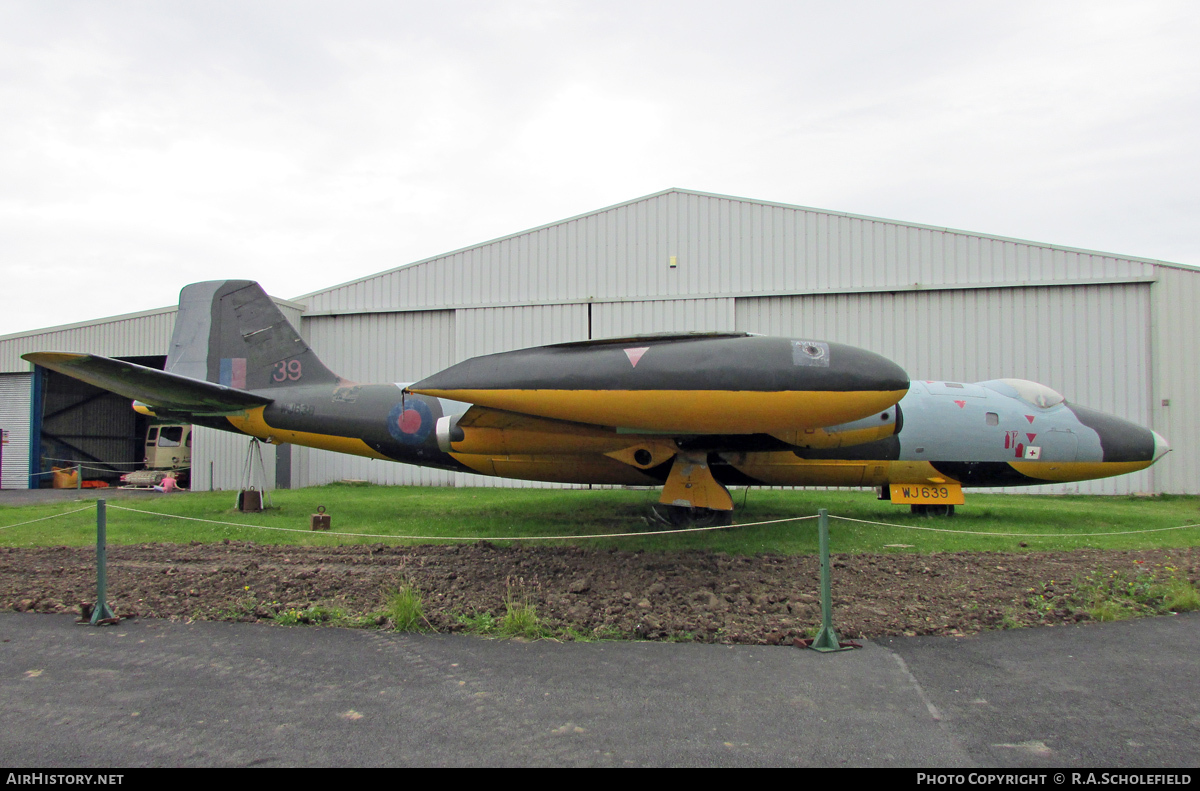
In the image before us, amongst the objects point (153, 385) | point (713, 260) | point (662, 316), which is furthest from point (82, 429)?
point (713, 260)

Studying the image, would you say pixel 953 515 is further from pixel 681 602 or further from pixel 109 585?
pixel 109 585

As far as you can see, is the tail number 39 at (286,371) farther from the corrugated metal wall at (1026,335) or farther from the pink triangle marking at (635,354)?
the corrugated metal wall at (1026,335)

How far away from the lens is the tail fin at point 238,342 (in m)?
11.6

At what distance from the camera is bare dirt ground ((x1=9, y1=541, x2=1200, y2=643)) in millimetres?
5770

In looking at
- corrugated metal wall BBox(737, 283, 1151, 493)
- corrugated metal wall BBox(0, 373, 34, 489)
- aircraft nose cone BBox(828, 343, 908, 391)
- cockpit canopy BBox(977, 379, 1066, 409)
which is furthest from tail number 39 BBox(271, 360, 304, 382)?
corrugated metal wall BBox(0, 373, 34, 489)

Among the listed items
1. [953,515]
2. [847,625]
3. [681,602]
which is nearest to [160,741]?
[681,602]

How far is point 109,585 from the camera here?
22.8 feet

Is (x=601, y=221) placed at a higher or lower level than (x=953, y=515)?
higher

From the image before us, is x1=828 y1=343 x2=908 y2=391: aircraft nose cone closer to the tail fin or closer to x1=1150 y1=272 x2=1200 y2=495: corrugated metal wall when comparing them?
the tail fin

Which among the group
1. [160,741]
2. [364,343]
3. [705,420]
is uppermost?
[364,343]

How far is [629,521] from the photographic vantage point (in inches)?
455

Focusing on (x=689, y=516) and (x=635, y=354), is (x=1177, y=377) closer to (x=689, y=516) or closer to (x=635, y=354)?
(x=689, y=516)

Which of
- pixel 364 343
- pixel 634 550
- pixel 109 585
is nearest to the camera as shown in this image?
pixel 109 585

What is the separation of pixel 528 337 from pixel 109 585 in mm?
12665
